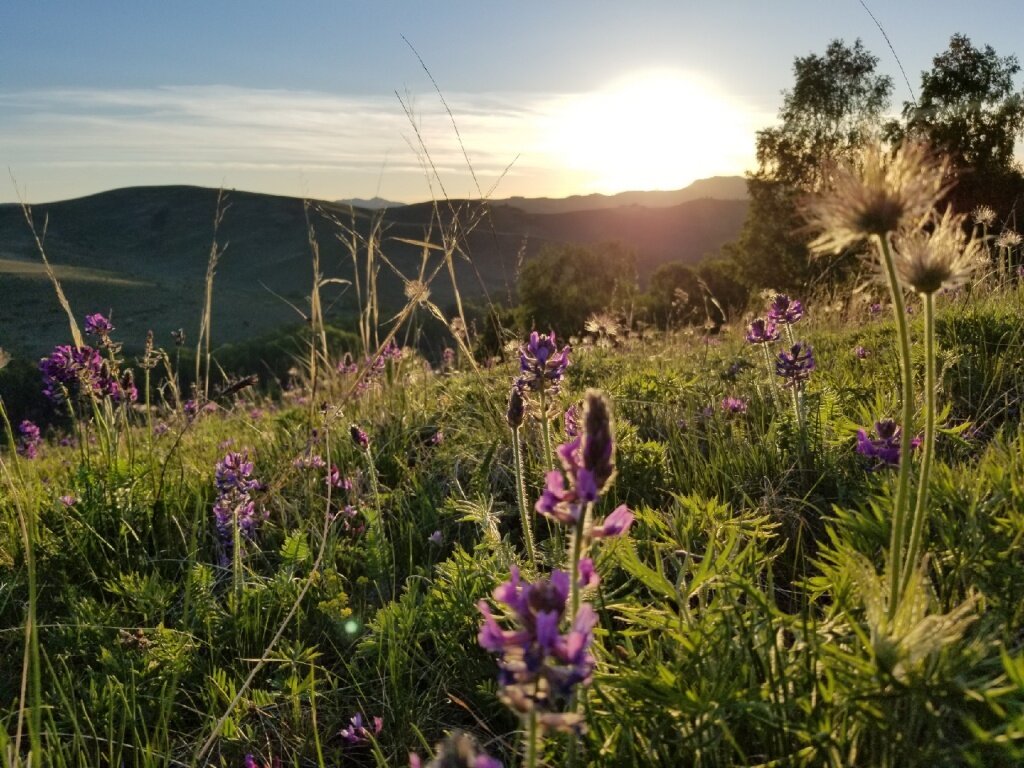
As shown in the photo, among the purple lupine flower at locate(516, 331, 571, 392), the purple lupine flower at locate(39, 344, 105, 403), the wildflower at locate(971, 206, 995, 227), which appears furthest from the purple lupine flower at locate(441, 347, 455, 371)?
the purple lupine flower at locate(516, 331, 571, 392)

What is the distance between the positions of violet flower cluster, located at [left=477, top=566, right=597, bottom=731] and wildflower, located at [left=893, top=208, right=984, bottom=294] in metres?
0.90

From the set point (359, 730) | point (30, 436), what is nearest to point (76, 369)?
point (359, 730)

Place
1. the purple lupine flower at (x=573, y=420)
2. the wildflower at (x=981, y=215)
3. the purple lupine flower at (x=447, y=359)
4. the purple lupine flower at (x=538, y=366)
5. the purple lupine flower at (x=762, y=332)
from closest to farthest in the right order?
the purple lupine flower at (x=538, y=366)
the purple lupine flower at (x=573, y=420)
the purple lupine flower at (x=762, y=332)
the wildflower at (x=981, y=215)
the purple lupine flower at (x=447, y=359)

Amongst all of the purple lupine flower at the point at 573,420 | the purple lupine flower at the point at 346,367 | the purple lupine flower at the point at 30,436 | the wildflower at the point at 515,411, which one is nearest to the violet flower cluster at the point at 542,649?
the wildflower at the point at 515,411

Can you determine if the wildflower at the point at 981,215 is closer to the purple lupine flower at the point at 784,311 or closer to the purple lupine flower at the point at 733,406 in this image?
the purple lupine flower at the point at 784,311

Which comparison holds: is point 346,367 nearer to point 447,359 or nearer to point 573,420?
point 447,359

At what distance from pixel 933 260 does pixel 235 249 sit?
145213mm

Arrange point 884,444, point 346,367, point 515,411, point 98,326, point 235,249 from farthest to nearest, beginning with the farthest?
point 235,249
point 346,367
point 98,326
point 884,444
point 515,411

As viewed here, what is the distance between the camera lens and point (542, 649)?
1093mm

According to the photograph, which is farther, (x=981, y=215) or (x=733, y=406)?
(x=981, y=215)

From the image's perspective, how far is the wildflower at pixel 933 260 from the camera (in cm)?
141

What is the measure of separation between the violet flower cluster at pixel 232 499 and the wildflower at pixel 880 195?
8.43 ft

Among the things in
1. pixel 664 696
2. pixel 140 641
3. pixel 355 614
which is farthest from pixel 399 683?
pixel 664 696

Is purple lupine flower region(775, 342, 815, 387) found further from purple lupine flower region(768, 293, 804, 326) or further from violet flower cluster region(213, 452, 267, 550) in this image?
violet flower cluster region(213, 452, 267, 550)
